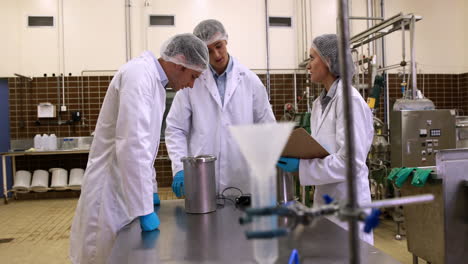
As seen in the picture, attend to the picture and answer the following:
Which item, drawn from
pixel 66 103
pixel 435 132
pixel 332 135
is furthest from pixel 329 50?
pixel 66 103

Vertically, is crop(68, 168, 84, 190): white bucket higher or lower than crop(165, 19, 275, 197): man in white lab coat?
lower

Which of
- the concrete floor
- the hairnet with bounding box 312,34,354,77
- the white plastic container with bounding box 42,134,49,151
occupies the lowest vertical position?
the concrete floor

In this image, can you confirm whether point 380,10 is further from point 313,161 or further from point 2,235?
point 2,235

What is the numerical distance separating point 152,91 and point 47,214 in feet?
12.6

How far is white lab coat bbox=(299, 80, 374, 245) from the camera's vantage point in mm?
1335

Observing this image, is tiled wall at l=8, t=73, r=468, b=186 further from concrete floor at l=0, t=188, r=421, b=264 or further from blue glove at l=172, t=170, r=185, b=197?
blue glove at l=172, t=170, r=185, b=197

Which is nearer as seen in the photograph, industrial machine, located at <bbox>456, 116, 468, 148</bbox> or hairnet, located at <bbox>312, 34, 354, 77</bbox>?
hairnet, located at <bbox>312, 34, 354, 77</bbox>

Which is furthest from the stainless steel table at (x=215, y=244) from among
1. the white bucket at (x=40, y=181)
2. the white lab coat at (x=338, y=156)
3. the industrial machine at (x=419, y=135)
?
the white bucket at (x=40, y=181)

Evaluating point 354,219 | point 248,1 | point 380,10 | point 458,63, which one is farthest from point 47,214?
point 458,63

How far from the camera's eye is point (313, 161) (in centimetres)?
138

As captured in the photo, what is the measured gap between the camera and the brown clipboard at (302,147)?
1.22m

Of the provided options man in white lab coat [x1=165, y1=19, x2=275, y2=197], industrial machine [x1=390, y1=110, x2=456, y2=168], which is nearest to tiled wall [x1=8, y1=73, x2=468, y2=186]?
industrial machine [x1=390, y1=110, x2=456, y2=168]

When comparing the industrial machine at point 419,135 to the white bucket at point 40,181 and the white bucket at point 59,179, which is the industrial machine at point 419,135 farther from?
the white bucket at point 40,181

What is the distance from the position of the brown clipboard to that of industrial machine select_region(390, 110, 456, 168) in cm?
260
